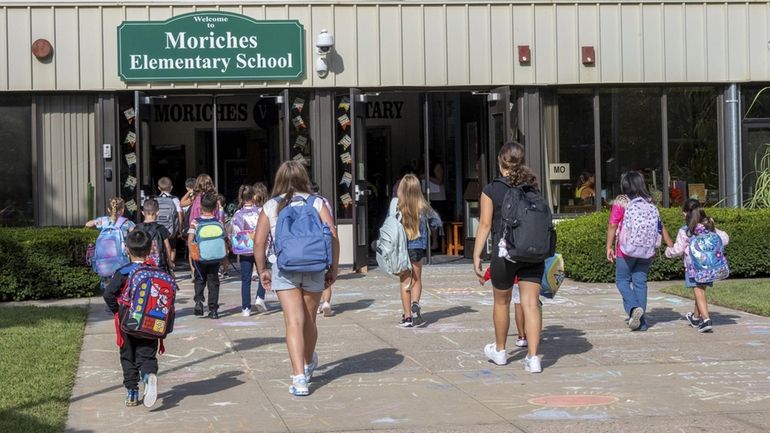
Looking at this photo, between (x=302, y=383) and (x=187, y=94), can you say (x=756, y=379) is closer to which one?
(x=302, y=383)

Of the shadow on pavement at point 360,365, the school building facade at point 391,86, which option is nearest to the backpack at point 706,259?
the shadow on pavement at point 360,365

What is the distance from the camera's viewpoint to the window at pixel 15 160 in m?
16.9

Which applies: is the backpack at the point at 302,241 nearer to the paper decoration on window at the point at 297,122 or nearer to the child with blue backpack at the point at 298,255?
the child with blue backpack at the point at 298,255

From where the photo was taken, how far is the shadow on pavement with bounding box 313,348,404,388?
28.7ft

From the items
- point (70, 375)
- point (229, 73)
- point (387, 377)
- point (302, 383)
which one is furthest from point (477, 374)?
point (229, 73)

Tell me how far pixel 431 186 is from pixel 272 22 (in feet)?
12.9

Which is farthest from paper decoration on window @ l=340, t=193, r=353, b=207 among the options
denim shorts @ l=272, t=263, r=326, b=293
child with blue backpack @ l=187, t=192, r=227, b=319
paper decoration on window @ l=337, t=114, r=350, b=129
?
denim shorts @ l=272, t=263, r=326, b=293

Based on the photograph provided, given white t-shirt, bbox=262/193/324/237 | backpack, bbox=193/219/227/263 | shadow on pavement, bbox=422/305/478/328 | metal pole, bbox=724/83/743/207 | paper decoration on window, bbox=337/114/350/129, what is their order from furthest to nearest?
metal pole, bbox=724/83/743/207 < paper decoration on window, bbox=337/114/350/129 < backpack, bbox=193/219/227/263 < shadow on pavement, bbox=422/305/478/328 < white t-shirt, bbox=262/193/324/237

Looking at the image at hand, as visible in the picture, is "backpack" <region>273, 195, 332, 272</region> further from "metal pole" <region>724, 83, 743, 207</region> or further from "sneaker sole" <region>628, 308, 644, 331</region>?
"metal pole" <region>724, 83, 743, 207</region>

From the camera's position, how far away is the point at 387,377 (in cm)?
865

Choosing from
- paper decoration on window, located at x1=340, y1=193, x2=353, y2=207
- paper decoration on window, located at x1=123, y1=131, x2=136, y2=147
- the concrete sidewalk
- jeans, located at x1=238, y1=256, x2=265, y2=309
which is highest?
paper decoration on window, located at x1=123, y1=131, x2=136, y2=147

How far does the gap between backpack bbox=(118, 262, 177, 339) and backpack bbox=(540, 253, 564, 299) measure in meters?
3.12

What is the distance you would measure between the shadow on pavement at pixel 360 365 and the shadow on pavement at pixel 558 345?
1.01 meters

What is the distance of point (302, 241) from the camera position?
26.0ft
